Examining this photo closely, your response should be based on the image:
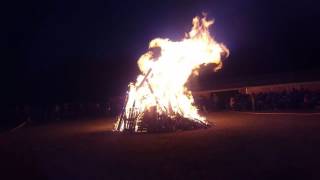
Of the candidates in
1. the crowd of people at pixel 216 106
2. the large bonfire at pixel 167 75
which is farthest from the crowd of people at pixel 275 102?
the large bonfire at pixel 167 75

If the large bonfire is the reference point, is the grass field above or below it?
below

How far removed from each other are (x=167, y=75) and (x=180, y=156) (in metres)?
12.2

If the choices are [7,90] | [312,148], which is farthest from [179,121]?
[7,90]

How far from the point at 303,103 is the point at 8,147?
20008mm

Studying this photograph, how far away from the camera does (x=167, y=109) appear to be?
24703mm

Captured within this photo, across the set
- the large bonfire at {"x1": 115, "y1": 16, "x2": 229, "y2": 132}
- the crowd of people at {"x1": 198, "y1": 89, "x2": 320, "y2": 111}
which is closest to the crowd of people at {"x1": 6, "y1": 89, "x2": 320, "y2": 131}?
the crowd of people at {"x1": 198, "y1": 89, "x2": 320, "y2": 111}

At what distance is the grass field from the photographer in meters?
10.7

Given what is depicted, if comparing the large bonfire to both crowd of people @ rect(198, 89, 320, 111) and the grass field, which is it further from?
crowd of people @ rect(198, 89, 320, 111)

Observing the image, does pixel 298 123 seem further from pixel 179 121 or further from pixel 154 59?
pixel 154 59

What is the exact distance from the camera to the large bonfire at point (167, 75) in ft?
80.9

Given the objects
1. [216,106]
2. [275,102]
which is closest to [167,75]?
[275,102]

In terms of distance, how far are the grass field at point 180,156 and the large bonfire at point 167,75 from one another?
3.79 meters

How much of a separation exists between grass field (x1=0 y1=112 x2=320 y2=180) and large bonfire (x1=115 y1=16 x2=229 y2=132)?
3792mm

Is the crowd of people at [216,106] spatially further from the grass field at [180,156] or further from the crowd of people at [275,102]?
the grass field at [180,156]
